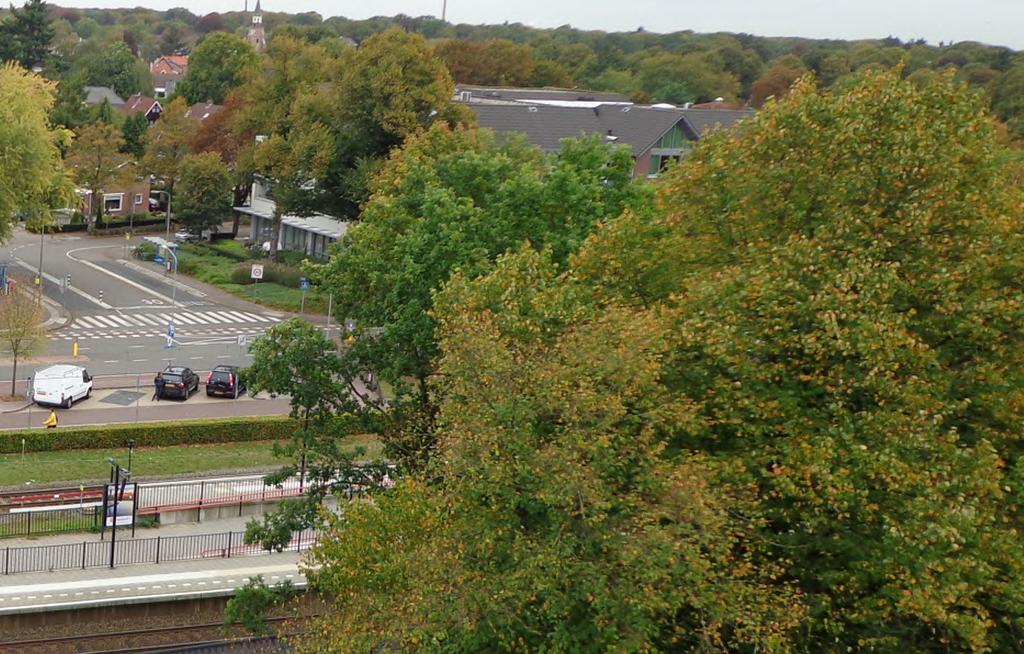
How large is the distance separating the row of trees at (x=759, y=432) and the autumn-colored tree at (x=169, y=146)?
55963mm

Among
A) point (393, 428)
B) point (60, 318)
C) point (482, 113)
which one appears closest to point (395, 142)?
point (482, 113)

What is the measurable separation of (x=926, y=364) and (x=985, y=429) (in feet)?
3.39

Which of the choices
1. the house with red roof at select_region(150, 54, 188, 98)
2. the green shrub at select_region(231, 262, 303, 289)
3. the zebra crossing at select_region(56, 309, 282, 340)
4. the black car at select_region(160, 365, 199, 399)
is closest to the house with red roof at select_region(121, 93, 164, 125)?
the green shrub at select_region(231, 262, 303, 289)

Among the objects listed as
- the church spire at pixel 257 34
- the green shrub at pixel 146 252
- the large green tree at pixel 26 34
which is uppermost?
the church spire at pixel 257 34

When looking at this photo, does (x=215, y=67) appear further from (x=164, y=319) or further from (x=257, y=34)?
(x=257, y=34)

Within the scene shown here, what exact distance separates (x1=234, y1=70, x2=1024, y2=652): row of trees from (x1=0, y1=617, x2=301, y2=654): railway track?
769cm

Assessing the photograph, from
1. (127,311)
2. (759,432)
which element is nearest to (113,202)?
(127,311)

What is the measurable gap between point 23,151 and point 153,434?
19989 mm

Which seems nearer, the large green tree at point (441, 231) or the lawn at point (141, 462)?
the large green tree at point (441, 231)

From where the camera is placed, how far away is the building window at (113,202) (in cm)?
7022

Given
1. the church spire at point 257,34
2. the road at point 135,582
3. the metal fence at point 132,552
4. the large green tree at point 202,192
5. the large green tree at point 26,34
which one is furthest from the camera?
the church spire at point 257,34

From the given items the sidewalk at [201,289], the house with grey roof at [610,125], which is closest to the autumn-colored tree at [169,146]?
the sidewalk at [201,289]

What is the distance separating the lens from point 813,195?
13891mm

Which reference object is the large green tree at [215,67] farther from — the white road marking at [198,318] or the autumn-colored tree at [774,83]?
the autumn-colored tree at [774,83]
